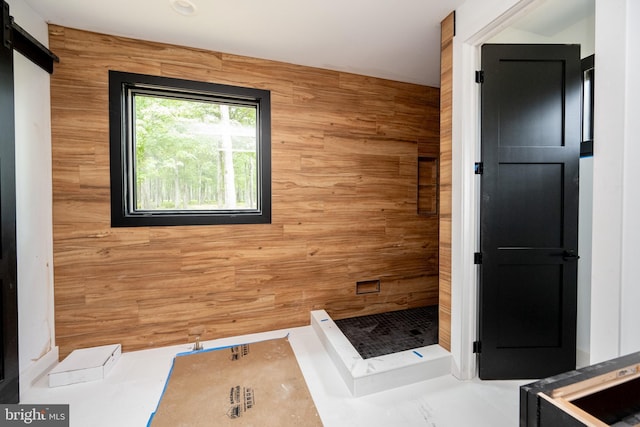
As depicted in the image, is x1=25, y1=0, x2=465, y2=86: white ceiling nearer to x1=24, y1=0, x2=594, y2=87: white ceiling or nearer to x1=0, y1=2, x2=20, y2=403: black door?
x1=24, y1=0, x2=594, y2=87: white ceiling

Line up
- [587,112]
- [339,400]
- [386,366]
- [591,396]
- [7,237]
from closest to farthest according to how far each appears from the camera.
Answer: [591,396] → [7,237] → [339,400] → [386,366] → [587,112]

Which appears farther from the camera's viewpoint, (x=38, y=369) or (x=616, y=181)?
(x=38, y=369)

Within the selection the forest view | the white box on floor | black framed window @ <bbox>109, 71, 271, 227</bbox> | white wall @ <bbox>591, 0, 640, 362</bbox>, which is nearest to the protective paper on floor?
the white box on floor

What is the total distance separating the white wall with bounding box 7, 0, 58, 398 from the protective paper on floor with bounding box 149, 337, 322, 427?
2.96 ft

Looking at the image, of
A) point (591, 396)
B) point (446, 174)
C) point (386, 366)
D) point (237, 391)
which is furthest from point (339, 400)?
point (446, 174)

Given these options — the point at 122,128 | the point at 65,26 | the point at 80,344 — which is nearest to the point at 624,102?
the point at 122,128

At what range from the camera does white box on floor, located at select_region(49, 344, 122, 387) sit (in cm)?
170

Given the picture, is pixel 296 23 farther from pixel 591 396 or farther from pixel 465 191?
pixel 591 396

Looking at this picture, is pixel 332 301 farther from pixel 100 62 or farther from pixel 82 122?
pixel 100 62

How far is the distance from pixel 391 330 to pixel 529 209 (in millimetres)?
1474

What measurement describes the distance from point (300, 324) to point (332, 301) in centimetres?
38

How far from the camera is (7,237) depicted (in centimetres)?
150

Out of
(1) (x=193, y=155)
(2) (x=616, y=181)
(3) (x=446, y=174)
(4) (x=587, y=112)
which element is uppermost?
(4) (x=587, y=112)

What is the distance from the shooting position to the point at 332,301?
2631 millimetres
